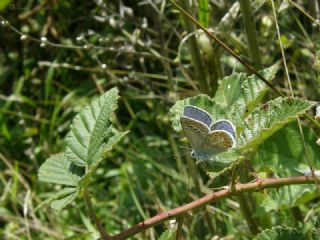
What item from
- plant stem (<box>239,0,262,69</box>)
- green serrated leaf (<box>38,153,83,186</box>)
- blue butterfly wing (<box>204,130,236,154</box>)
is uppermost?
plant stem (<box>239,0,262,69</box>)

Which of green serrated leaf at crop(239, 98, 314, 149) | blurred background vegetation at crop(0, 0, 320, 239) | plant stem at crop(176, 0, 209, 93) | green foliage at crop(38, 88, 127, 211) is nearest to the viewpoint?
green serrated leaf at crop(239, 98, 314, 149)

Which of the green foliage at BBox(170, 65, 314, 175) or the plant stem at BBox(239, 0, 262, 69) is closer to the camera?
the green foliage at BBox(170, 65, 314, 175)

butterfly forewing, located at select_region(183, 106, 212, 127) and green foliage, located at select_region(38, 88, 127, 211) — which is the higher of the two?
butterfly forewing, located at select_region(183, 106, 212, 127)

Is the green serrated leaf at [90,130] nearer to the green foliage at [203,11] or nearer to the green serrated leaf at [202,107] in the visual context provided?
the green serrated leaf at [202,107]

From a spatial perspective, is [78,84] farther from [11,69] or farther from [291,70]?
[291,70]

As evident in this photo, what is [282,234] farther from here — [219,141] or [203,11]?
[203,11]

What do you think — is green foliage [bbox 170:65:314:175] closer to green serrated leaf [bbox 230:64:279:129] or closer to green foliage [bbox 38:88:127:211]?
green serrated leaf [bbox 230:64:279:129]

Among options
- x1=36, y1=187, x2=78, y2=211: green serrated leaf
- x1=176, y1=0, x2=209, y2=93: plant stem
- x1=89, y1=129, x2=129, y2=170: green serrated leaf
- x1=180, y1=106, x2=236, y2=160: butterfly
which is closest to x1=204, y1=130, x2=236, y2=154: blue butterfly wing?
x1=180, y1=106, x2=236, y2=160: butterfly

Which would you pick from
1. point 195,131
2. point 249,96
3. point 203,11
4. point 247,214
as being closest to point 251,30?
point 203,11
